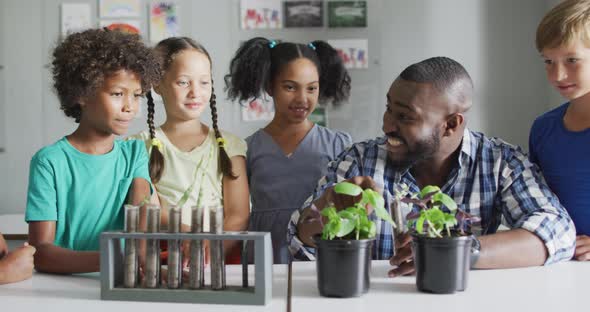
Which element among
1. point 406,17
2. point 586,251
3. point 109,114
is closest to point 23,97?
point 406,17

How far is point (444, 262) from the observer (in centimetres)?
108

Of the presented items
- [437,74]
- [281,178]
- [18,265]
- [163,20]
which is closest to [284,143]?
[281,178]

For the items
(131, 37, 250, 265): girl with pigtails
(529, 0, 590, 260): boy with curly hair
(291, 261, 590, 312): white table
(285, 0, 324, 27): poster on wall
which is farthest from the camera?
(285, 0, 324, 27): poster on wall

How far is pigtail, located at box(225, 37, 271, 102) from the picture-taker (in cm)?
213

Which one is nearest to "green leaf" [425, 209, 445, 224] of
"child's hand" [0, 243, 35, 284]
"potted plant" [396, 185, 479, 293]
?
"potted plant" [396, 185, 479, 293]

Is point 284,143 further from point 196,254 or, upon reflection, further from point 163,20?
point 163,20

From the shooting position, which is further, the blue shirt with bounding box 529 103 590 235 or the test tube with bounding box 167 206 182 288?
the blue shirt with bounding box 529 103 590 235

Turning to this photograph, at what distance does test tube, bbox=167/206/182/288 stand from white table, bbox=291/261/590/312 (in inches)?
7.6

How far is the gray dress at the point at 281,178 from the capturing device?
6.59 feet

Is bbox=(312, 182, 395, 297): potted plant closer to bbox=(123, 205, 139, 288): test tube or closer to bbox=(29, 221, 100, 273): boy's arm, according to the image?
bbox=(123, 205, 139, 288): test tube

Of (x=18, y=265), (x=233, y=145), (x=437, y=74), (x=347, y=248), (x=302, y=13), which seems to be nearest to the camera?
(x=347, y=248)

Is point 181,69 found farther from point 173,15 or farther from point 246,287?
point 173,15

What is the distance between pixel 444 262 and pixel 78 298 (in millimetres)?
609

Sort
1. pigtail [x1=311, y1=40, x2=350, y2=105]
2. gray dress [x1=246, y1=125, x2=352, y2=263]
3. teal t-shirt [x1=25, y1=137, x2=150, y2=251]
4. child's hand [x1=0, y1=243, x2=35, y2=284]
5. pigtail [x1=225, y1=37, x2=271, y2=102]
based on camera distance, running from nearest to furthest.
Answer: child's hand [x1=0, y1=243, x2=35, y2=284] → teal t-shirt [x1=25, y1=137, x2=150, y2=251] → gray dress [x1=246, y1=125, x2=352, y2=263] → pigtail [x1=225, y1=37, x2=271, y2=102] → pigtail [x1=311, y1=40, x2=350, y2=105]
